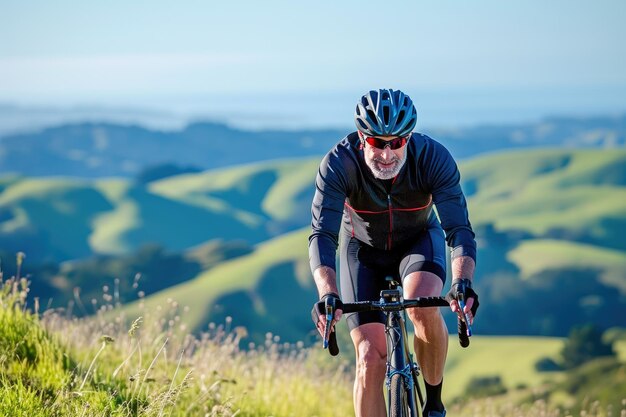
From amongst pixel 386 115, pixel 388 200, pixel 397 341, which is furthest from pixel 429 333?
pixel 386 115

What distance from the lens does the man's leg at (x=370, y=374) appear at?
18.9ft

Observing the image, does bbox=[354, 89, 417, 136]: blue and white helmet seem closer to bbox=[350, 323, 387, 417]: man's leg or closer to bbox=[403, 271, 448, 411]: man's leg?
bbox=[403, 271, 448, 411]: man's leg

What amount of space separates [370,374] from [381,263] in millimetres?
1171

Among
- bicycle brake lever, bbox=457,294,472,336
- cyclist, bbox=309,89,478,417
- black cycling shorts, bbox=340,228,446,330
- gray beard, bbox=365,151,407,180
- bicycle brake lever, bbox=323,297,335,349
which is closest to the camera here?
bicycle brake lever, bbox=323,297,335,349

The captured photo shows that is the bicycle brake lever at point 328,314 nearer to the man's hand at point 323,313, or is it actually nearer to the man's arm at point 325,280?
the man's hand at point 323,313

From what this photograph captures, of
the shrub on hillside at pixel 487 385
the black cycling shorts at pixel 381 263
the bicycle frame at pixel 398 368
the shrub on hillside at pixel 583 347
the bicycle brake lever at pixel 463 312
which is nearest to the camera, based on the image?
the bicycle brake lever at pixel 463 312

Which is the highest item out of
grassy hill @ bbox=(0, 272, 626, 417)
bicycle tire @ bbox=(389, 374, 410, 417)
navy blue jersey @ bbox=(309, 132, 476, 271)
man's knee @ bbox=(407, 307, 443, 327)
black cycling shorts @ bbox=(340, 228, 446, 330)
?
navy blue jersey @ bbox=(309, 132, 476, 271)

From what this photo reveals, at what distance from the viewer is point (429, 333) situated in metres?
6.11

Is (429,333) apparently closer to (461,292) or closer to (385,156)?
(461,292)

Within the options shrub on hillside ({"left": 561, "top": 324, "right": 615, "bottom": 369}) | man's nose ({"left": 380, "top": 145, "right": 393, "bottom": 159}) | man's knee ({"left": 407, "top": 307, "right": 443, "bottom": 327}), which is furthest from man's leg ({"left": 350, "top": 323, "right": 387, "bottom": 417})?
shrub on hillside ({"left": 561, "top": 324, "right": 615, "bottom": 369})

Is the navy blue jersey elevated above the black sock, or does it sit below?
above

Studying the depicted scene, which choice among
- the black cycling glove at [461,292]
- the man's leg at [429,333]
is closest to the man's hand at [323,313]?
the black cycling glove at [461,292]

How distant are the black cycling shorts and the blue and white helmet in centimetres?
98

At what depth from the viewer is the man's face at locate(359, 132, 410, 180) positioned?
20.1ft
